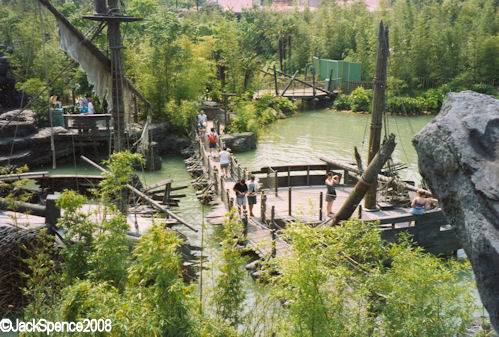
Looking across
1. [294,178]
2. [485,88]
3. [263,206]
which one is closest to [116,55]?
[263,206]

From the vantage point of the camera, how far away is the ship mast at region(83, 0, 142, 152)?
11391mm

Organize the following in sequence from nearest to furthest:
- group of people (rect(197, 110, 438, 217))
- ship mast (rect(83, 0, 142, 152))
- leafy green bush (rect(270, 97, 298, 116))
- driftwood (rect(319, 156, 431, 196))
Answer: ship mast (rect(83, 0, 142, 152)), group of people (rect(197, 110, 438, 217)), driftwood (rect(319, 156, 431, 196)), leafy green bush (rect(270, 97, 298, 116))

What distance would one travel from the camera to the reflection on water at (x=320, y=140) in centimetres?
2420

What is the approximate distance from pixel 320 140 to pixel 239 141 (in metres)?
5.40

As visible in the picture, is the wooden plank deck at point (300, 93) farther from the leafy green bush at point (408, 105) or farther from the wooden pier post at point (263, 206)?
the wooden pier post at point (263, 206)

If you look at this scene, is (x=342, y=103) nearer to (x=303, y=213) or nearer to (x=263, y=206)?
(x=263, y=206)

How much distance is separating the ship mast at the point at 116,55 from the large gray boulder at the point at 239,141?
1288 centimetres

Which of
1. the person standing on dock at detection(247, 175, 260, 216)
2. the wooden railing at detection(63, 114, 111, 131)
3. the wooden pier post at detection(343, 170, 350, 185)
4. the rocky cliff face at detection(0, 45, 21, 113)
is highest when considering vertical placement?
the rocky cliff face at detection(0, 45, 21, 113)

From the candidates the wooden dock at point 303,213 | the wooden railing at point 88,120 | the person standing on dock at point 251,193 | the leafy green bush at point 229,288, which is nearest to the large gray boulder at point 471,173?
the leafy green bush at point 229,288

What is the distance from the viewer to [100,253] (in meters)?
7.08

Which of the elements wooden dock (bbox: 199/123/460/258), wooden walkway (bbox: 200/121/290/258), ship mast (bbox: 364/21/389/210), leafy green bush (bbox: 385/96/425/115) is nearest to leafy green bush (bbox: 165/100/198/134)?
wooden walkway (bbox: 200/121/290/258)

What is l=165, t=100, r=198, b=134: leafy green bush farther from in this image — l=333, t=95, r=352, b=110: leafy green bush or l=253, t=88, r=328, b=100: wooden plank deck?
l=333, t=95, r=352, b=110: leafy green bush

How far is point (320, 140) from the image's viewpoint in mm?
28266

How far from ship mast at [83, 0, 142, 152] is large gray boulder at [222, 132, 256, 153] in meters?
12.9
